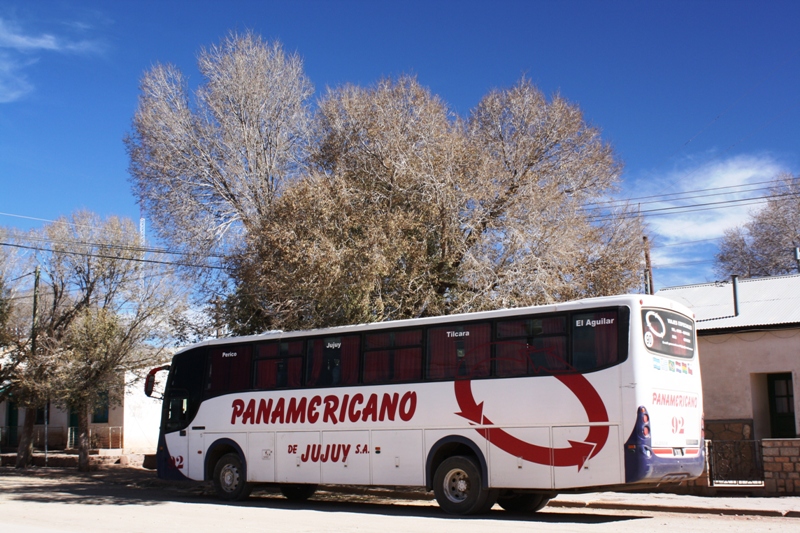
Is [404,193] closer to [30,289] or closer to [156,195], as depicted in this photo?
[156,195]

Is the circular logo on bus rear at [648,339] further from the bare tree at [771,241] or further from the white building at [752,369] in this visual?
the bare tree at [771,241]

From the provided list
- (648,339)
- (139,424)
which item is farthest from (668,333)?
(139,424)

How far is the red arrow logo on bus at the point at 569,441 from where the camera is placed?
480 inches

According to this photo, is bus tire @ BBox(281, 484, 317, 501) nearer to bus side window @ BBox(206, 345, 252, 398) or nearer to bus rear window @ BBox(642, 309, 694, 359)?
bus side window @ BBox(206, 345, 252, 398)

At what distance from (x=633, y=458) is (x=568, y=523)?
1509 millimetres

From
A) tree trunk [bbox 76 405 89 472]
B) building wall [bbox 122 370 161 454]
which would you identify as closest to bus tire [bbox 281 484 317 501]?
tree trunk [bbox 76 405 89 472]

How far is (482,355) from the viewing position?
1362 cm

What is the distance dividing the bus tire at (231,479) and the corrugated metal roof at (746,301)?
1193cm

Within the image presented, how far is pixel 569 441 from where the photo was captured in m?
12.5

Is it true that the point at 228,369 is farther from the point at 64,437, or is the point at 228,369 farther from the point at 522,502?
the point at 64,437

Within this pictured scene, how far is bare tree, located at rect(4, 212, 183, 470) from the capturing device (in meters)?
27.0

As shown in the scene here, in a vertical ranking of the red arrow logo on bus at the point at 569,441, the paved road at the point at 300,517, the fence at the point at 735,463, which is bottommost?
the paved road at the point at 300,517

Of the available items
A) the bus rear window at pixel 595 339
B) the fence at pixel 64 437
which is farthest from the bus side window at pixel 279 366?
the fence at pixel 64 437

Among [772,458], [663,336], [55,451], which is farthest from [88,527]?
[55,451]
